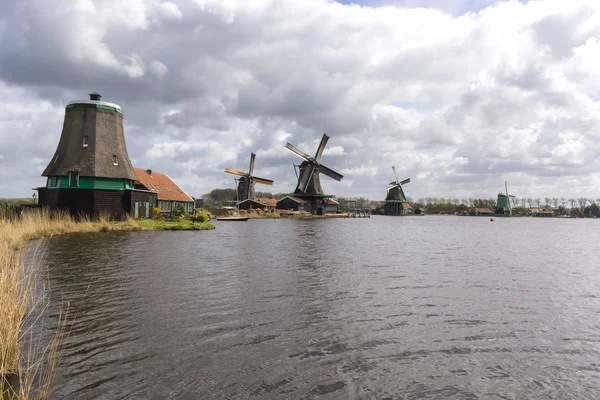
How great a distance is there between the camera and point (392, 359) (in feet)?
20.3

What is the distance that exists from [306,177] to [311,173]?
53.4 inches

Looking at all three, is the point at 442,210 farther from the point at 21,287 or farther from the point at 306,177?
the point at 21,287

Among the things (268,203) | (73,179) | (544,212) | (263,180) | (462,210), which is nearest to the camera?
(73,179)

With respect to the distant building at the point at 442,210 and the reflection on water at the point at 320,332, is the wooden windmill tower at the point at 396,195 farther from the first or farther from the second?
the reflection on water at the point at 320,332

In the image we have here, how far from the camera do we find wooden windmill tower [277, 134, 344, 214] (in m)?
71.5

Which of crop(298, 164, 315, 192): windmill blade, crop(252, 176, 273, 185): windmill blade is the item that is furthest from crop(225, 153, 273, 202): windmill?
crop(298, 164, 315, 192): windmill blade

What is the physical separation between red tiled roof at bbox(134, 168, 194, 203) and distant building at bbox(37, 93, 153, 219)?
235 inches

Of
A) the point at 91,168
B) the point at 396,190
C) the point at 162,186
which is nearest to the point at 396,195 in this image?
the point at 396,190

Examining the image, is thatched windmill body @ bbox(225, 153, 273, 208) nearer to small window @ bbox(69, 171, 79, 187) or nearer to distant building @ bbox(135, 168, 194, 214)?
distant building @ bbox(135, 168, 194, 214)

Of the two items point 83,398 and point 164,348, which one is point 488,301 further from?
point 83,398

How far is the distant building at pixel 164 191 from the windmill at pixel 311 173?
25.6 m

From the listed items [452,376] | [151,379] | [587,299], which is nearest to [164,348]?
[151,379]

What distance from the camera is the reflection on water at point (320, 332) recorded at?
525 centimetres

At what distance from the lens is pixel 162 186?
4531cm
